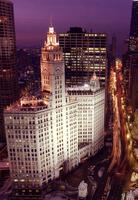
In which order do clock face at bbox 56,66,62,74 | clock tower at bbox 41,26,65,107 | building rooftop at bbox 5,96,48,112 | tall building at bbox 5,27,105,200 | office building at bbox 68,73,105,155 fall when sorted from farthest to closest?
office building at bbox 68,73,105,155 → clock face at bbox 56,66,62,74 → clock tower at bbox 41,26,65,107 → tall building at bbox 5,27,105,200 → building rooftop at bbox 5,96,48,112

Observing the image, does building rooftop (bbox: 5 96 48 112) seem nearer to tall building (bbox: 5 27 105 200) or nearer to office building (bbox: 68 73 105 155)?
tall building (bbox: 5 27 105 200)

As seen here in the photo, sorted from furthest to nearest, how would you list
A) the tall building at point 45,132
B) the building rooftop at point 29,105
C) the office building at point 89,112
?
the office building at point 89,112
the tall building at point 45,132
the building rooftop at point 29,105

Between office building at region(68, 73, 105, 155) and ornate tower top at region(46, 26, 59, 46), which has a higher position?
ornate tower top at region(46, 26, 59, 46)

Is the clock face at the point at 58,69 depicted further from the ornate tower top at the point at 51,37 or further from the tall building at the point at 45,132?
the ornate tower top at the point at 51,37

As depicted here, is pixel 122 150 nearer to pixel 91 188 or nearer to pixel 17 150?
pixel 91 188

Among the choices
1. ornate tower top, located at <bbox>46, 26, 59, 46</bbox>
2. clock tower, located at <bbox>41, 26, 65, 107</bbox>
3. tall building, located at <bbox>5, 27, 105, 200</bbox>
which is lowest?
tall building, located at <bbox>5, 27, 105, 200</bbox>

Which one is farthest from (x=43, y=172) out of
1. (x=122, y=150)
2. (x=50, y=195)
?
(x=122, y=150)

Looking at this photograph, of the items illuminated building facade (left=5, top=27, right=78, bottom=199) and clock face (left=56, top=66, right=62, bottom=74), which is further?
clock face (left=56, top=66, right=62, bottom=74)

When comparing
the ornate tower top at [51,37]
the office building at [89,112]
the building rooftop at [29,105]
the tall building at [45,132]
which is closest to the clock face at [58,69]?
the tall building at [45,132]

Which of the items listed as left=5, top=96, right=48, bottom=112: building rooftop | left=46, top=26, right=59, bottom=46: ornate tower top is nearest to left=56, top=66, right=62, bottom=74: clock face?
left=46, top=26, right=59, bottom=46: ornate tower top
